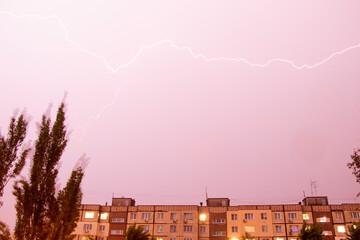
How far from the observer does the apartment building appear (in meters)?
60.5

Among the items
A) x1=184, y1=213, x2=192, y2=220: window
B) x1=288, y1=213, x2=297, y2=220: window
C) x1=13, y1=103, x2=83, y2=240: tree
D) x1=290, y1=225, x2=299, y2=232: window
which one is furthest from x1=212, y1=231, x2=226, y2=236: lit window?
x1=13, y1=103, x2=83, y2=240: tree

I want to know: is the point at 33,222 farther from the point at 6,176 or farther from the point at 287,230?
the point at 287,230

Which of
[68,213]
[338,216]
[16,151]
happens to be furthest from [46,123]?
[338,216]

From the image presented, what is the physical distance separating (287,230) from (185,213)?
19231mm

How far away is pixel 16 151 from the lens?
2241cm

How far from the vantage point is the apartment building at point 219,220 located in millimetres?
60500

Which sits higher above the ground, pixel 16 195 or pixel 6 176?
pixel 6 176

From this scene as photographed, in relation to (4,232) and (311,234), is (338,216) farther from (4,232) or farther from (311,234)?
(4,232)

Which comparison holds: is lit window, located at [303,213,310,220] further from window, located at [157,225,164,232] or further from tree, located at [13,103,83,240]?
tree, located at [13,103,83,240]

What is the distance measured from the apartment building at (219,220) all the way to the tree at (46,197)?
43179mm

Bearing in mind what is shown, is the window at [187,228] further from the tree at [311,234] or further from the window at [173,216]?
the tree at [311,234]

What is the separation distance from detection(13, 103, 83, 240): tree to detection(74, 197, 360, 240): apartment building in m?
43.2

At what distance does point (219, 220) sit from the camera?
63.8 m

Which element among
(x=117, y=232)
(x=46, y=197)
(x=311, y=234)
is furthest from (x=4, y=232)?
(x=117, y=232)
